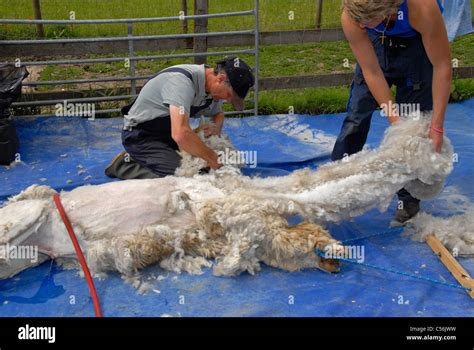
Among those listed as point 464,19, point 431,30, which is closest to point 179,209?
point 431,30

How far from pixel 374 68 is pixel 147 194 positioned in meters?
1.66

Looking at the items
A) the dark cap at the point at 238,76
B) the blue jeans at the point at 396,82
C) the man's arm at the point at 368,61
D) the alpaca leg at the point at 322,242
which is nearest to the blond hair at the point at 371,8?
the man's arm at the point at 368,61

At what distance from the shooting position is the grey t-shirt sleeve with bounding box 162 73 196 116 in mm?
3785

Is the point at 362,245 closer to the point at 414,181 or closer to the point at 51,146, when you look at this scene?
the point at 414,181

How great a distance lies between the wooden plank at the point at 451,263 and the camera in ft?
9.98

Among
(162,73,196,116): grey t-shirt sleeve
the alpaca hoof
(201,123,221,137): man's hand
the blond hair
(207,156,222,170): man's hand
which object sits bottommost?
the alpaca hoof

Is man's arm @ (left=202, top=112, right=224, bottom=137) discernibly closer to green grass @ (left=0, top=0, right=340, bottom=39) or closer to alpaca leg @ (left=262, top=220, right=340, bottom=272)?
alpaca leg @ (left=262, top=220, right=340, bottom=272)

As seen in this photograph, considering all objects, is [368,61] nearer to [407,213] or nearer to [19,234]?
[407,213]

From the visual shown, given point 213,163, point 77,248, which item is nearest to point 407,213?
point 213,163

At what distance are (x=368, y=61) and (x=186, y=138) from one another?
127cm

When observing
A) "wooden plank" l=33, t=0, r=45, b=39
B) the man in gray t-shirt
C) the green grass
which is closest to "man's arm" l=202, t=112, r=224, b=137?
the man in gray t-shirt

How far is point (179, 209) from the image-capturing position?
3279 mm

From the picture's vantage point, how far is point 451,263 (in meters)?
3.23
